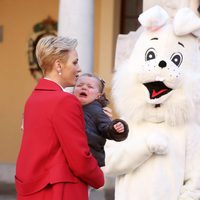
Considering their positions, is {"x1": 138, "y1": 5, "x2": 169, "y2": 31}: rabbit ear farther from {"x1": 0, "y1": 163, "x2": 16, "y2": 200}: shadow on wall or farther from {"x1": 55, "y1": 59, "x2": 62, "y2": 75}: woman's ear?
{"x1": 0, "y1": 163, "x2": 16, "y2": 200}: shadow on wall

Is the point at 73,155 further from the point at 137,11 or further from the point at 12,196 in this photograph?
the point at 137,11

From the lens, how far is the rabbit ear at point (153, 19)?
15.0ft

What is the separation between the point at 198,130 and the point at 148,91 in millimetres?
354

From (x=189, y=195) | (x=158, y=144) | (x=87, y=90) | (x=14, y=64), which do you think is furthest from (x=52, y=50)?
(x=14, y=64)

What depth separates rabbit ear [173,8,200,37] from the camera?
451cm

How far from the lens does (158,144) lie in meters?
4.40

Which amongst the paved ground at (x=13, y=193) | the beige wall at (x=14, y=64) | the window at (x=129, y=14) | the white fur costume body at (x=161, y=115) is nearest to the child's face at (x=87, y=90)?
the white fur costume body at (x=161, y=115)

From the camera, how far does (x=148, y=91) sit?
14.9ft

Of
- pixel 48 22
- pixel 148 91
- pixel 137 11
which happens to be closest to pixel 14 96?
pixel 48 22

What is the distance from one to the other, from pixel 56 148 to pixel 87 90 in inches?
35.9

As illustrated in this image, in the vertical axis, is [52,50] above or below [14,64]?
above

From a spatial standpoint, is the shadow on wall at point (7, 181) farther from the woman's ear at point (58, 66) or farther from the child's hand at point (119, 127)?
the woman's ear at point (58, 66)

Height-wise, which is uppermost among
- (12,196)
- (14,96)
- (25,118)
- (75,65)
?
(75,65)

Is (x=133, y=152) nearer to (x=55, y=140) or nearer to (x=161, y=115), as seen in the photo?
(x=161, y=115)
